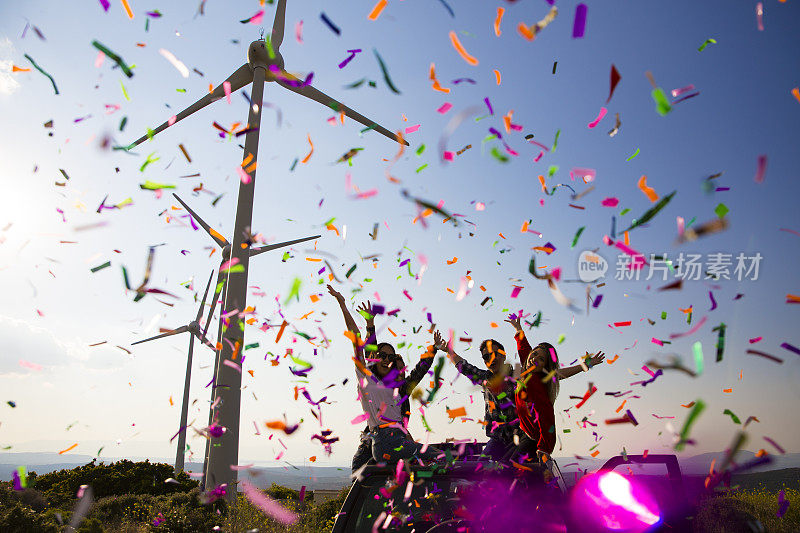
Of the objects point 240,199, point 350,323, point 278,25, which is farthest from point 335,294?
point 278,25

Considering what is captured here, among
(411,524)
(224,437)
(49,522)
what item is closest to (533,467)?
(411,524)

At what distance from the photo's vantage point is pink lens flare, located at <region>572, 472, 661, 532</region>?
3240 mm

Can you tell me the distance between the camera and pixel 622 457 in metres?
3.75

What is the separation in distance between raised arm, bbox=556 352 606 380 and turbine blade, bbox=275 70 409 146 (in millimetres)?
11699

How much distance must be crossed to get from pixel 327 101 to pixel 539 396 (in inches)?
555

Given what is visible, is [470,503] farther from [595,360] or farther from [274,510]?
[274,510]

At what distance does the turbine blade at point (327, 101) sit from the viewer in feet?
52.4

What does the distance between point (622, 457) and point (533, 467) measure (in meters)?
0.77

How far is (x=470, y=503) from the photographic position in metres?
3.17

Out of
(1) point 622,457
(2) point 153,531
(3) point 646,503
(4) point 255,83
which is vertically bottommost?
(2) point 153,531

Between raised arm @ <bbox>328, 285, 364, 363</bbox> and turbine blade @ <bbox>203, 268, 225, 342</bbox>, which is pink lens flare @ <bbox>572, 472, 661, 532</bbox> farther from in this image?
turbine blade @ <bbox>203, 268, 225, 342</bbox>

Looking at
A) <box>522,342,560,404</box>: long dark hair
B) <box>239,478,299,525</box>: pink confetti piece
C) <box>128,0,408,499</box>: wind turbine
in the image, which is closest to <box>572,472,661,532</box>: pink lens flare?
<box>522,342,560,404</box>: long dark hair

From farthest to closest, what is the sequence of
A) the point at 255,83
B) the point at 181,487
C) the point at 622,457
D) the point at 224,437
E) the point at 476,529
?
the point at 181,487 → the point at 255,83 → the point at 224,437 → the point at 622,457 → the point at 476,529

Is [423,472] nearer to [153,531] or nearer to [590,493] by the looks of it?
[590,493]
